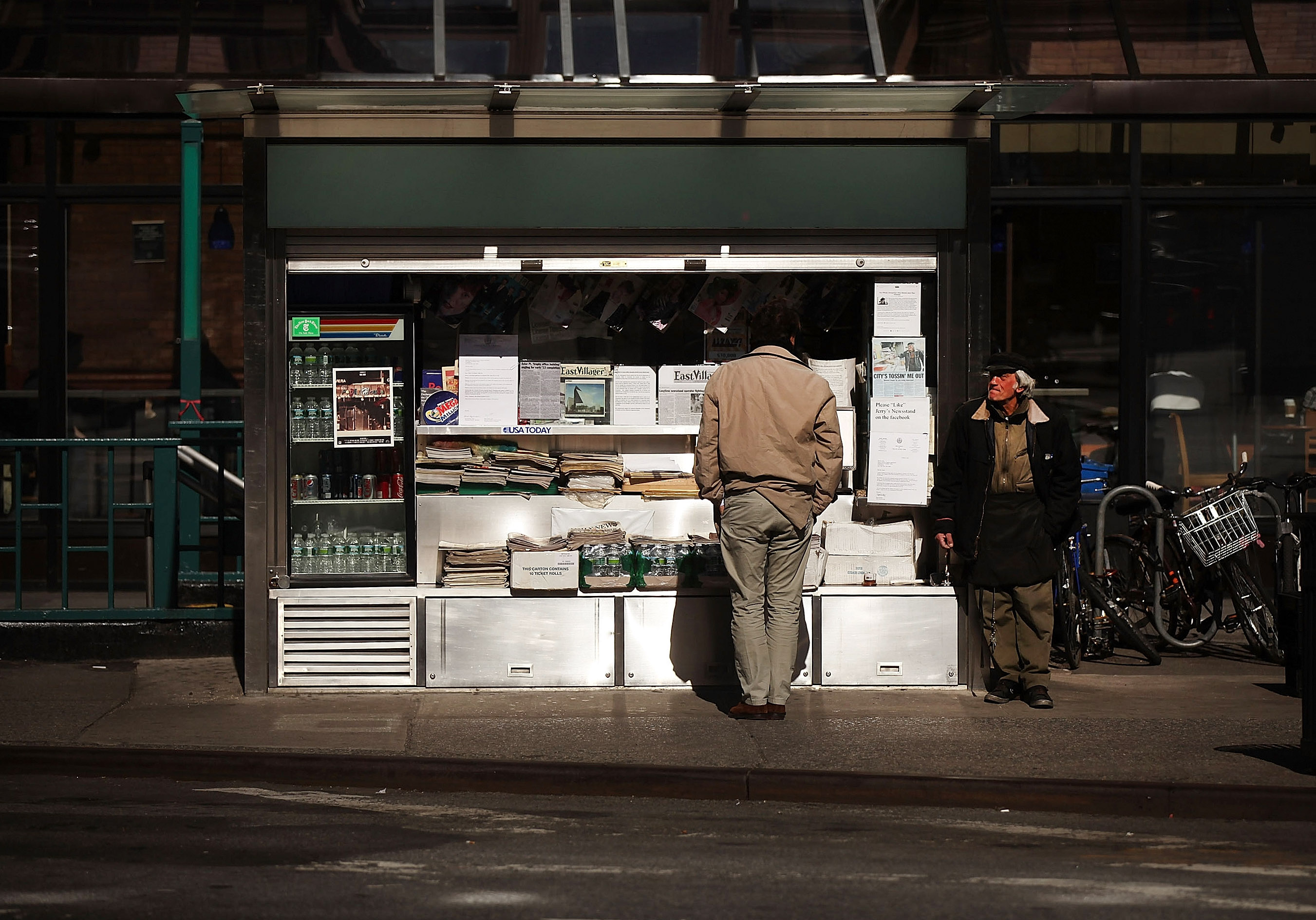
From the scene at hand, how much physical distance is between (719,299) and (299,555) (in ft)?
→ 9.55

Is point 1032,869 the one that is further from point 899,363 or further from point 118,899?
point 899,363

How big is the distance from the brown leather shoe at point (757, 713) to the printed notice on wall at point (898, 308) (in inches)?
91.9

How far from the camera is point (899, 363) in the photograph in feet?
28.9

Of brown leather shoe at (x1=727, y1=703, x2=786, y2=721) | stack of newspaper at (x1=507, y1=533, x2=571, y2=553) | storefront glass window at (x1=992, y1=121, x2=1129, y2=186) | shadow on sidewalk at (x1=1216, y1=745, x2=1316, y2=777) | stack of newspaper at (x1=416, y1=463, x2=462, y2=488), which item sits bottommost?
shadow on sidewalk at (x1=1216, y1=745, x2=1316, y2=777)


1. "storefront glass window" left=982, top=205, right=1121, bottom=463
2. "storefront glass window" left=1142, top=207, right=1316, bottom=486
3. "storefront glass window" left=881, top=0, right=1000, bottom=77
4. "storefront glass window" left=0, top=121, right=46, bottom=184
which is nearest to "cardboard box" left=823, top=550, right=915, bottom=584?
"storefront glass window" left=982, top=205, right=1121, bottom=463

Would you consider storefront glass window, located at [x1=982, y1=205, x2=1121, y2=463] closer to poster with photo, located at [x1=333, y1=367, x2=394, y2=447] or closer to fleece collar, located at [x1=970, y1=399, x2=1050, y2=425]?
fleece collar, located at [x1=970, y1=399, x2=1050, y2=425]

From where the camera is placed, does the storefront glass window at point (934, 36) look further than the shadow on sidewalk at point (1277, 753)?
Yes

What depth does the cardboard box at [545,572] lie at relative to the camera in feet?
28.1

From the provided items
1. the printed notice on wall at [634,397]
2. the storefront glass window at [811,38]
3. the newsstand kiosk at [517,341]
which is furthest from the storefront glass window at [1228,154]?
the printed notice on wall at [634,397]

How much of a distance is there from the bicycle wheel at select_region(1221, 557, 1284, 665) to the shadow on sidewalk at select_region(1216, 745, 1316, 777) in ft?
8.95

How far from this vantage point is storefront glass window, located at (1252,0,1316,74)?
470 inches

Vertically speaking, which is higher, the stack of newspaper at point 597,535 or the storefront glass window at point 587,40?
the storefront glass window at point 587,40

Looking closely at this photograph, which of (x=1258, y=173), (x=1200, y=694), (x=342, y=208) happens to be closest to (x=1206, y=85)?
(x=1258, y=173)

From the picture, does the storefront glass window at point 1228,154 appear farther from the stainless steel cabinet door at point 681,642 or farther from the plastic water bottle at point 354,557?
the plastic water bottle at point 354,557
